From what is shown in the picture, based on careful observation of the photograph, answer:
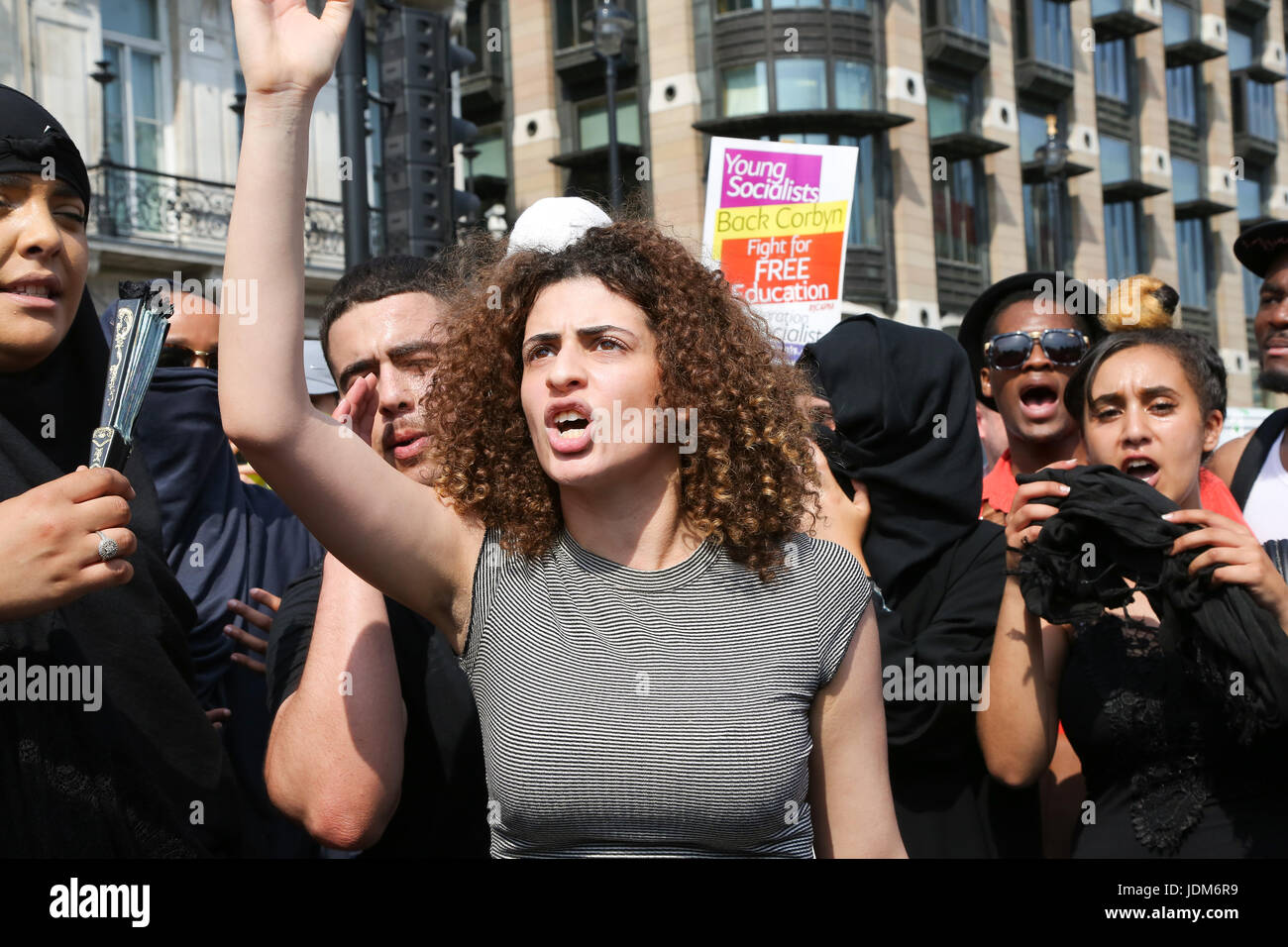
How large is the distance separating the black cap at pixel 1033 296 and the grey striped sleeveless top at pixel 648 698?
2.19 meters

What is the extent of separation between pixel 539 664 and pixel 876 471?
1.29 meters

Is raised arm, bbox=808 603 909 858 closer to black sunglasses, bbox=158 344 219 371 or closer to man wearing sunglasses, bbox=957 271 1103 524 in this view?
man wearing sunglasses, bbox=957 271 1103 524

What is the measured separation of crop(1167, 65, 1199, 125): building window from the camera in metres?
37.0

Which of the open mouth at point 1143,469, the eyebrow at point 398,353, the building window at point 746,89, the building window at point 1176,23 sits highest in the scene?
the building window at point 1176,23

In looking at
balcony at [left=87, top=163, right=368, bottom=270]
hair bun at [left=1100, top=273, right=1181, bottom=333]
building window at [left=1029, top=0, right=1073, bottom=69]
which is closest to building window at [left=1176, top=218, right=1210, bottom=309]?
building window at [left=1029, top=0, right=1073, bottom=69]

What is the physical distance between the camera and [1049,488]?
2748mm

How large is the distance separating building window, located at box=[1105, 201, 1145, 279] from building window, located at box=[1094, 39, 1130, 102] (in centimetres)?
277

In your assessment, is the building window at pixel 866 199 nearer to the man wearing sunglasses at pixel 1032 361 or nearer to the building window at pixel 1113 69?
the building window at pixel 1113 69

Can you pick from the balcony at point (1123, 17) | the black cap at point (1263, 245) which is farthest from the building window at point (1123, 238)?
the black cap at point (1263, 245)

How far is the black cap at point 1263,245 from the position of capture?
420 cm

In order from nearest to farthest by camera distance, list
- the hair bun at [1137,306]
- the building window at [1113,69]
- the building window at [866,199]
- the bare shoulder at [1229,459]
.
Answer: the hair bun at [1137,306] < the bare shoulder at [1229,459] < the building window at [866,199] < the building window at [1113,69]

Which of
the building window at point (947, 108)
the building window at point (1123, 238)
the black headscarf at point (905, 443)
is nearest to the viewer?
the black headscarf at point (905, 443)

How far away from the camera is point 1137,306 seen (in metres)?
4.15

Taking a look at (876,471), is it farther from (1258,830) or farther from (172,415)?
(172,415)
